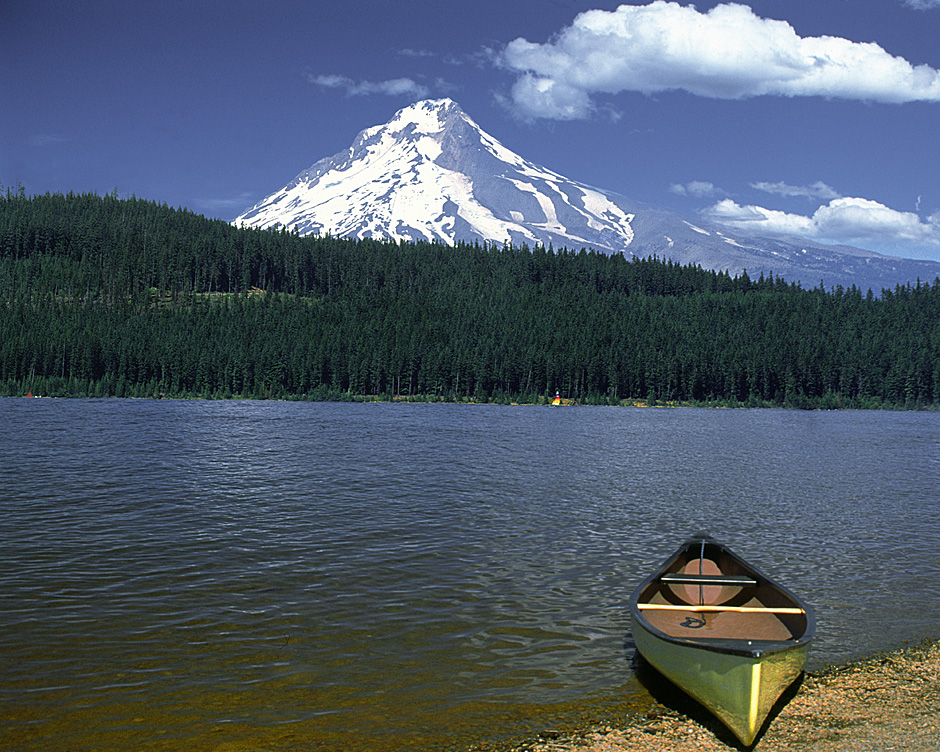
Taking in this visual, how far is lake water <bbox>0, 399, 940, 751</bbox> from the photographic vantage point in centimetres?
1517

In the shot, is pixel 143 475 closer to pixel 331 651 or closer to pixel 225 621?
pixel 225 621

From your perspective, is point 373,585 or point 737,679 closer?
point 737,679

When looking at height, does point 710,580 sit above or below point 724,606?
above

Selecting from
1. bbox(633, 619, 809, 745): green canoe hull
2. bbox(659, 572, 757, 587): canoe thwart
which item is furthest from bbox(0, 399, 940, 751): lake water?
bbox(659, 572, 757, 587): canoe thwart

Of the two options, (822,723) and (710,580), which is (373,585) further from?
(822,723)

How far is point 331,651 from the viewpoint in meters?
18.1

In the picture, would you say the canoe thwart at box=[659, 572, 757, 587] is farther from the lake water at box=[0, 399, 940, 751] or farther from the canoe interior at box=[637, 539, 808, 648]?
the lake water at box=[0, 399, 940, 751]

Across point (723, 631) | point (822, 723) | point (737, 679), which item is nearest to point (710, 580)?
point (723, 631)

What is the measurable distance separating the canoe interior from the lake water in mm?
1560

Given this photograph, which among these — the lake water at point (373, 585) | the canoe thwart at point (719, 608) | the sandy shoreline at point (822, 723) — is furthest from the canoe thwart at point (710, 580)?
the sandy shoreline at point (822, 723)

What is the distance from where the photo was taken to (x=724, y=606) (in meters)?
18.4

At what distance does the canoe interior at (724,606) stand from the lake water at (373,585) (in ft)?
5.12

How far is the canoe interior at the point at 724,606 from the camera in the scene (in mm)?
16875

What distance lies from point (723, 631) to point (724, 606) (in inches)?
46.4
